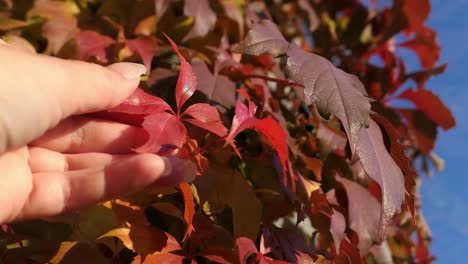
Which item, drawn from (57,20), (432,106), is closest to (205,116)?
(57,20)

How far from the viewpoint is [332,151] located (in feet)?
3.77

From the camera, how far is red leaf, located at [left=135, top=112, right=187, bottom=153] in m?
0.61

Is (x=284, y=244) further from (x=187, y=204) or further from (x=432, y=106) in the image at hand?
(x=432, y=106)

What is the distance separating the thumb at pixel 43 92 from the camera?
550 mm

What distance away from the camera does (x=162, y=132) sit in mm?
639

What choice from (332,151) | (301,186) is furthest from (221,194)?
(332,151)

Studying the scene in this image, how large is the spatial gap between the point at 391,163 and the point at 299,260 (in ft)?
0.63

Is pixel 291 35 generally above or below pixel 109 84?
below

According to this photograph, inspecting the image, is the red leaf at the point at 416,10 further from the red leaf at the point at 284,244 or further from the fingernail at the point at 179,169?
the fingernail at the point at 179,169

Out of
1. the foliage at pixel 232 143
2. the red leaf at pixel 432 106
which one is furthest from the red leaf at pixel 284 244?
the red leaf at pixel 432 106

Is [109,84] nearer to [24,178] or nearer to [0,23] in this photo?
[24,178]

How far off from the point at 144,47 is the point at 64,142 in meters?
0.44

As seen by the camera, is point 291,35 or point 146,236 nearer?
point 146,236

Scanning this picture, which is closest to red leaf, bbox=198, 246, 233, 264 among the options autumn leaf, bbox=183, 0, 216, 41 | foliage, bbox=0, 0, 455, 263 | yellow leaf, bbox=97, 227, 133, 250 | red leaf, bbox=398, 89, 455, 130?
foliage, bbox=0, 0, 455, 263
